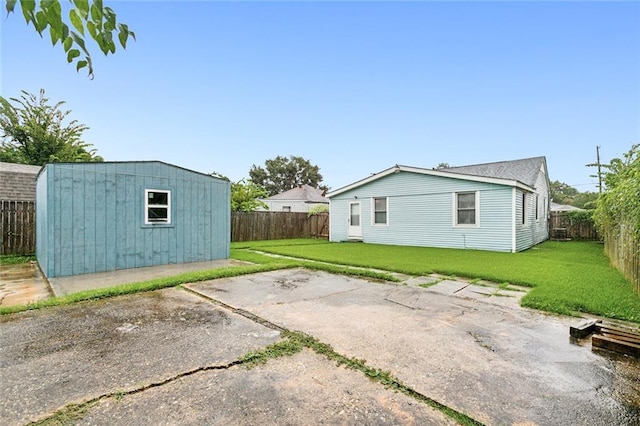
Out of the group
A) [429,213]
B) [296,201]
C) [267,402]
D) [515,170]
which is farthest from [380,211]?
[296,201]

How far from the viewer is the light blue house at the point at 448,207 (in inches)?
398

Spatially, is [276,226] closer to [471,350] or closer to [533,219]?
[533,219]

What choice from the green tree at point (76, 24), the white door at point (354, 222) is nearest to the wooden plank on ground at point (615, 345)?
the green tree at point (76, 24)

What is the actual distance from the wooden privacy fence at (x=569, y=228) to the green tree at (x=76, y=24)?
1909cm

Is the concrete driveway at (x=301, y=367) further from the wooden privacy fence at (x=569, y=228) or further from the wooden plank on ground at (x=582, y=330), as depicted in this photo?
the wooden privacy fence at (x=569, y=228)

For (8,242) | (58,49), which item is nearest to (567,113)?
(58,49)

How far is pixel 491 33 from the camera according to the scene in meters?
9.91

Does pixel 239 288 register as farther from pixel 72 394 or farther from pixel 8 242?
pixel 8 242

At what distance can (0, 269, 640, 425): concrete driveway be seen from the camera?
1812 mm

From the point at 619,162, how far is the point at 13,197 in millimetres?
20347

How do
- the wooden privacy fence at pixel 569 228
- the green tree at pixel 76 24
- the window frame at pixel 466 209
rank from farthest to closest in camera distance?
1. the wooden privacy fence at pixel 569 228
2. the window frame at pixel 466 209
3. the green tree at pixel 76 24

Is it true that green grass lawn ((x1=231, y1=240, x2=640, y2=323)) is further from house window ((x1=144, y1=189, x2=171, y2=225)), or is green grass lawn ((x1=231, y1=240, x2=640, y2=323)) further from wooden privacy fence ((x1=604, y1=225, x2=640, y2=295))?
house window ((x1=144, y1=189, x2=171, y2=225))

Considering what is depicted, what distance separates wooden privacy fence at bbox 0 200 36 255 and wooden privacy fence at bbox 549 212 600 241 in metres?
21.8

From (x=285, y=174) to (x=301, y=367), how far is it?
1689 inches
